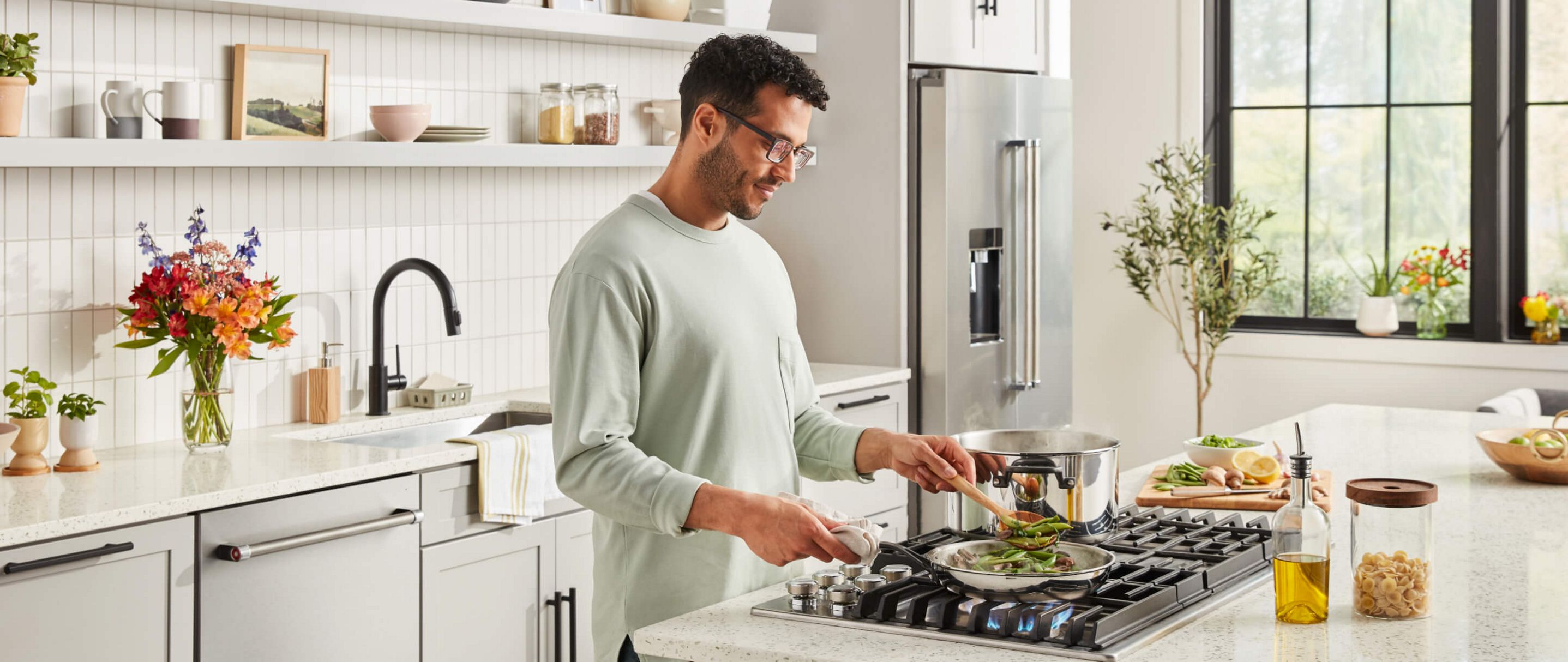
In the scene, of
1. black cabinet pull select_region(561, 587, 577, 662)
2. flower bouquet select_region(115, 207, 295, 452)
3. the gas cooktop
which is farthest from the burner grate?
flower bouquet select_region(115, 207, 295, 452)

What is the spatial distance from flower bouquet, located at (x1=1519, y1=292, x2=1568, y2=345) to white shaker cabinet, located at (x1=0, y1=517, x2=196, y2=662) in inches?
185

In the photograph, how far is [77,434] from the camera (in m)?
2.75

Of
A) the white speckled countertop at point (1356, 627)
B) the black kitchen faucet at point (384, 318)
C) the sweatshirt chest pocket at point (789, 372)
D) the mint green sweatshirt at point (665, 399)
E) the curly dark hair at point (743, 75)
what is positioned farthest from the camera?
the black kitchen faucet at point (384, 318)

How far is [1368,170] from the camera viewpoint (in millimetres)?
5699

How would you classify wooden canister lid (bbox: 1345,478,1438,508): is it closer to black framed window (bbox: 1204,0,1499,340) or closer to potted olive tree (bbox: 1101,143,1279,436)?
potted olive tree (bbox: 1101,143,1279,436)

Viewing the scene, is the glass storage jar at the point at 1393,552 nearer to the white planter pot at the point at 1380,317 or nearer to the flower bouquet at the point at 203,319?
the flower bouquet at the point at 203,319

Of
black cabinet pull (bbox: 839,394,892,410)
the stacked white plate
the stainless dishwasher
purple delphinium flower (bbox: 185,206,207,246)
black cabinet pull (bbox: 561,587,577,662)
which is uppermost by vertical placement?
the stacked white plate

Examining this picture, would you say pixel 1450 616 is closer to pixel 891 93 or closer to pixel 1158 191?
pixel 891 93

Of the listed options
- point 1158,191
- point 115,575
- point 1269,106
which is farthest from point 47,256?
point 1269,106

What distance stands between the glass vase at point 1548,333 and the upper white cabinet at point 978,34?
2.13m

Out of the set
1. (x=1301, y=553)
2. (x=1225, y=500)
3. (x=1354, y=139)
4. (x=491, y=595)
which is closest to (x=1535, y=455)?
(x=1225, y=500)

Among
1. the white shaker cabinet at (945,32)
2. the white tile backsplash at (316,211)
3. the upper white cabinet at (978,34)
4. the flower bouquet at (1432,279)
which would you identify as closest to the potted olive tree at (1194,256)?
the flower bouquet at (1432,279)

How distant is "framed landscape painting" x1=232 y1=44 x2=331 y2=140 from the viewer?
3.20 meters

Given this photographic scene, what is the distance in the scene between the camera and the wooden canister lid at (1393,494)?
5.46ft
